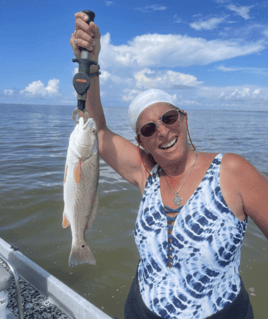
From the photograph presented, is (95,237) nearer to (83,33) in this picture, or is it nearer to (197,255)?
(197,255)

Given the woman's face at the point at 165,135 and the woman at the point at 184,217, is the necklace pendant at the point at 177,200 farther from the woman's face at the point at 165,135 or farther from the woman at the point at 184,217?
the woman's face at the point at 165,135

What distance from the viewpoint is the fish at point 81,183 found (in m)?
2.20

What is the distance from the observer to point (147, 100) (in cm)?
238

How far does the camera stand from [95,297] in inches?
206

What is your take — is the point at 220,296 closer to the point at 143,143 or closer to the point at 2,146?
the point at 143,143

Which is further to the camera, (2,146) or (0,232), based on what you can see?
Answer: (2,146)

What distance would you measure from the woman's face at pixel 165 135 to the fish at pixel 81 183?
1.78ft

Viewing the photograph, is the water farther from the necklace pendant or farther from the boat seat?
the necklace pendant

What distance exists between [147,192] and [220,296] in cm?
107

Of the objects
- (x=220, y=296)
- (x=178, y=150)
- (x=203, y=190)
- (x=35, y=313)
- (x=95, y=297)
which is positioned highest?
(x=178, y=150)

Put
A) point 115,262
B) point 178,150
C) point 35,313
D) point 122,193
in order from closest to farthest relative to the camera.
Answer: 1. point 178,150
2. point 35,313
3. point 115,262
4. point 122,193

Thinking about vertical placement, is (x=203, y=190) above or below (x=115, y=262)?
above

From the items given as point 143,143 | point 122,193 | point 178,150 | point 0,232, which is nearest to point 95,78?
point 143,143

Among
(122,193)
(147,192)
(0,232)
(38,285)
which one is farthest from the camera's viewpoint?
(122,193)
